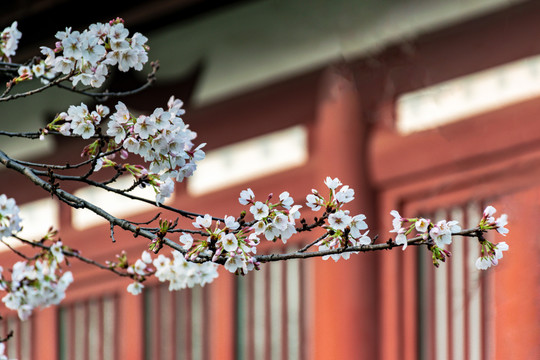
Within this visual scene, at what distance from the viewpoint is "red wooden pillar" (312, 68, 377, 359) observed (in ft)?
11.0

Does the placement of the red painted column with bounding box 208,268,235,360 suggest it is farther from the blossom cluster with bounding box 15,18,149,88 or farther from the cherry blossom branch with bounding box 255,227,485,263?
the cherry blossom branch with bounding box 255,227,485,263

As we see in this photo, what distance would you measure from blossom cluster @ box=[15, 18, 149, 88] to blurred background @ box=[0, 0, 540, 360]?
1859mm

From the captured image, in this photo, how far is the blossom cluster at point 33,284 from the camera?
6.49 ft

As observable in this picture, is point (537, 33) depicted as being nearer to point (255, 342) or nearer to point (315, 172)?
point (315, 172)

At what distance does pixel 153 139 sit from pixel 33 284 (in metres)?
0.69

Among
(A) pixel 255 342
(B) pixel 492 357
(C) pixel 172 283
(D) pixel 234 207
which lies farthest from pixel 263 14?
(C) pixel 172 283

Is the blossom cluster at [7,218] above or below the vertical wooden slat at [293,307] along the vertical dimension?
above

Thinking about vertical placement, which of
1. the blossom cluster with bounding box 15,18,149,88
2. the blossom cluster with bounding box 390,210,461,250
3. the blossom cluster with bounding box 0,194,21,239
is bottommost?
the blossom cluster with bounding box 390,210,461,250

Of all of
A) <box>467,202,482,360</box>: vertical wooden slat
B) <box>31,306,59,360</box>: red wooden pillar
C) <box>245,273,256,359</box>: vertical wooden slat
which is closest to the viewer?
<box>467,202,482,360</box>: vertical wooden slat

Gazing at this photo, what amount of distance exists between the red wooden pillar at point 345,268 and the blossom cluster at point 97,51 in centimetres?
184

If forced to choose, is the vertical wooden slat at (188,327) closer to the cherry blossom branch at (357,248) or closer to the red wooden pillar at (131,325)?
the red wooden pillar at (131,325)

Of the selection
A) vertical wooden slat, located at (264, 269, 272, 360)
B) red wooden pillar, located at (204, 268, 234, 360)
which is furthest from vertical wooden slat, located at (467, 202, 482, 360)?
red wooden pillar, located at (204, 268, 234, 360)

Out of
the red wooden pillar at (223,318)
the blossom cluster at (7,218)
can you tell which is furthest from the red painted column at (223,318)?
the blossom cluster at (7,218)

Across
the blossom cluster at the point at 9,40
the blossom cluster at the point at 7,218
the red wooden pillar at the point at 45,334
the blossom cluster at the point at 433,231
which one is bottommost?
the red wooden pillar at the point at 45,334
